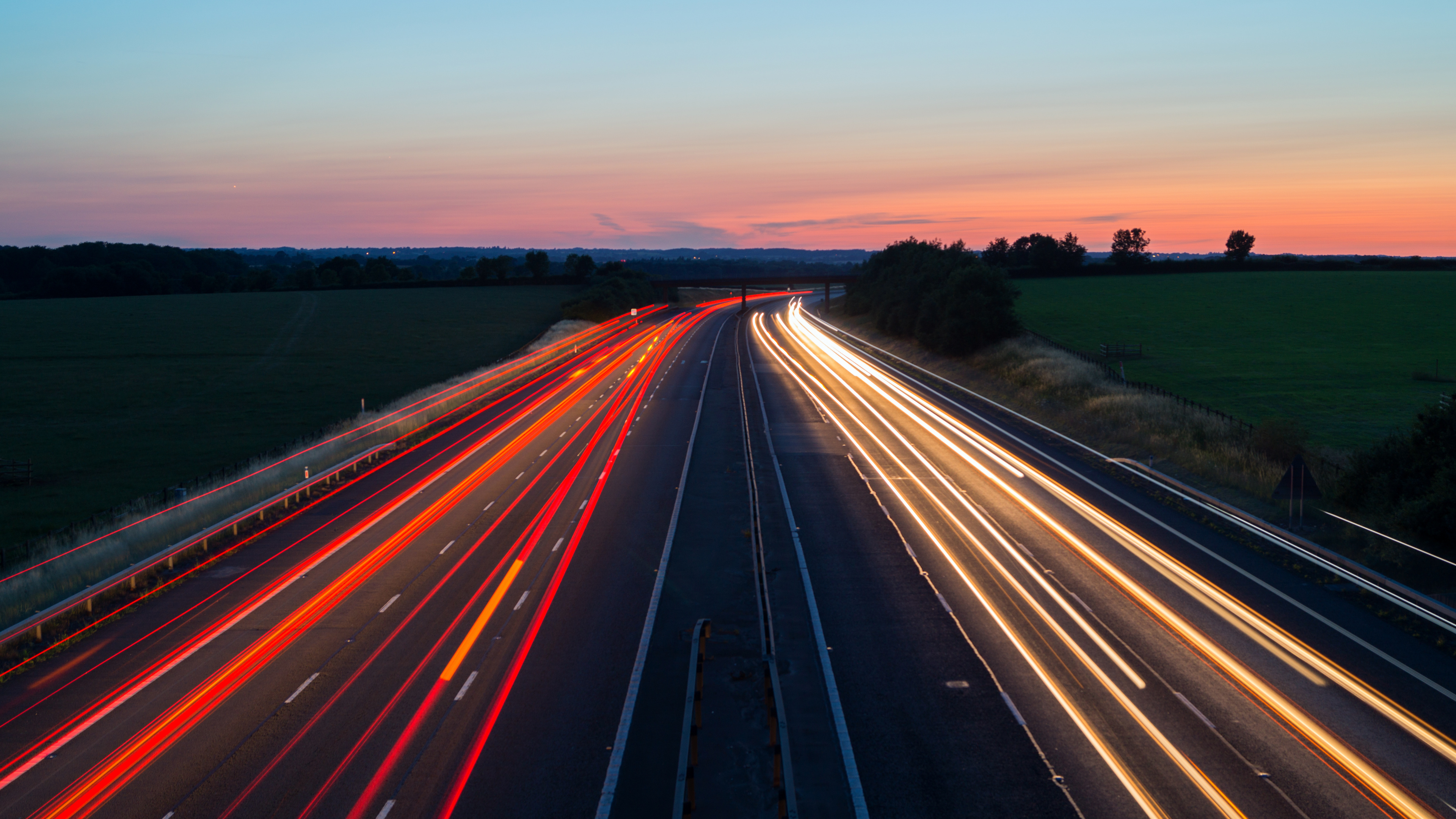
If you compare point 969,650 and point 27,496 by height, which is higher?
point 969,650

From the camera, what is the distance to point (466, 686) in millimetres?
15289

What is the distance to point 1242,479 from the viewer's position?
27.9 m

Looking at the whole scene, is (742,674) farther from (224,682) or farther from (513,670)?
(224,682)

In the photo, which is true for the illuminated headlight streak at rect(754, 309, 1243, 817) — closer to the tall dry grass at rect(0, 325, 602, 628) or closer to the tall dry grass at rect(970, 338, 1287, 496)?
the tall dry grass at rect(970, 338, 1287, 496)

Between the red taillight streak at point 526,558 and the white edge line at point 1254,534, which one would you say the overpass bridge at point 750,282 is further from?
the white edge line at point 1254,534

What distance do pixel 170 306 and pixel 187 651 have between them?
138 m

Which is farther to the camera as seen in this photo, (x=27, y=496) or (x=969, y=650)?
(x=27, y=496)

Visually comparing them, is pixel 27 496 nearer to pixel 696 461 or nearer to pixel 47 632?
pixel 47 632

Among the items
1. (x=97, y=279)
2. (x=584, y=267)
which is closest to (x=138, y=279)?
(x=97, y=279)

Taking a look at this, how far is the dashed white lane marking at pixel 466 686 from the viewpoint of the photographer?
1488 centimetres

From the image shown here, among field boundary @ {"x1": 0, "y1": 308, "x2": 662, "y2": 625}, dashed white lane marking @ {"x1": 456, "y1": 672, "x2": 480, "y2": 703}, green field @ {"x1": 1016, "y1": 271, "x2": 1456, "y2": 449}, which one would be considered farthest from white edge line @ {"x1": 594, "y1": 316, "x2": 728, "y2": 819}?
green field @ {"x1": 1016, "y1": 271, "x2": 1456, "y2": 449}

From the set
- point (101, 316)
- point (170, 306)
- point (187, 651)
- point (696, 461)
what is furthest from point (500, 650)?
point (170, 306)

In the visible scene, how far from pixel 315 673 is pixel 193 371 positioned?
78927 mm

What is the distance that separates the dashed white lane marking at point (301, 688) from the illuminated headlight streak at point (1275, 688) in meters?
16.4
